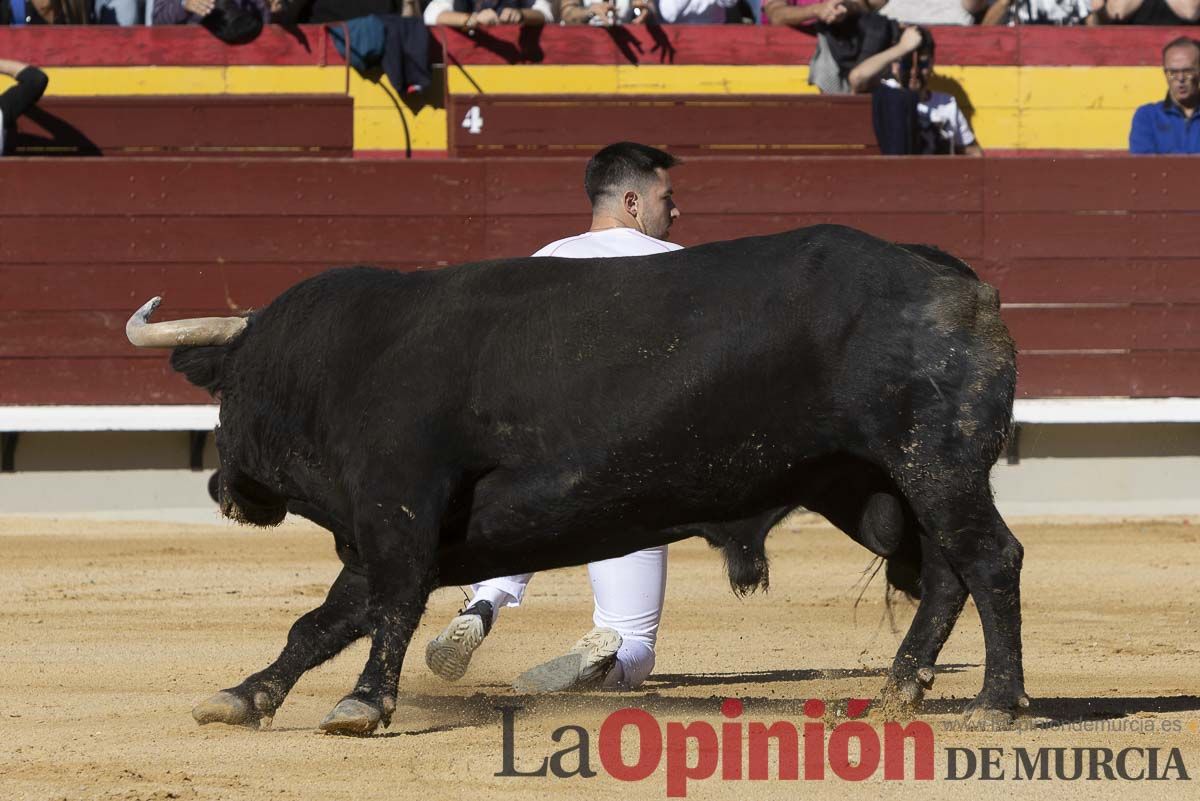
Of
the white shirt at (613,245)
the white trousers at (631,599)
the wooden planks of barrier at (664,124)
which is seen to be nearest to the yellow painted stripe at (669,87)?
the wooden planks of barrier at (664,124)

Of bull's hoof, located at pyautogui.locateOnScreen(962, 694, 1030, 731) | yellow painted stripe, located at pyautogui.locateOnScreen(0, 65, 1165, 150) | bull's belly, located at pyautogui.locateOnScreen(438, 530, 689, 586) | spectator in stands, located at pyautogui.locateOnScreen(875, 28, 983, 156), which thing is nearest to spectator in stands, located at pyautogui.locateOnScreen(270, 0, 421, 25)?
yellow painted stripe, located at pyautogui.locateOnScreen(0, 65, 1165, 150)

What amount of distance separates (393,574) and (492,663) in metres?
1.27

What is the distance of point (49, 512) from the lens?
8.46 metres

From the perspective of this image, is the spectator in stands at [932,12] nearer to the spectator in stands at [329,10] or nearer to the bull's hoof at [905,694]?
the spectator in stands at [329,10]

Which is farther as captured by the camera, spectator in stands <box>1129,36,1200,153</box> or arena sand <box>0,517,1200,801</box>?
spectator in stands <box>1129,36,1200,153</box>

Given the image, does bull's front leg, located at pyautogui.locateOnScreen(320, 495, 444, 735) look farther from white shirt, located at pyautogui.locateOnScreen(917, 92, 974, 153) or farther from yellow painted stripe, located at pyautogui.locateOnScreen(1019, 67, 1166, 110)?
yellow painted stripe, located at pyautogui.locateOnScreen(1019, 67, 1166, 110)

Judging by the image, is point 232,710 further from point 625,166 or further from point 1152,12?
point 1152,12

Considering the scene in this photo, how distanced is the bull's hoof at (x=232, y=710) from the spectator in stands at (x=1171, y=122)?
6.01 meters

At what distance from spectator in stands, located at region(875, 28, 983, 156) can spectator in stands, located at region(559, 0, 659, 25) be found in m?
1.22

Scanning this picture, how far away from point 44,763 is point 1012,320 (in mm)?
6050

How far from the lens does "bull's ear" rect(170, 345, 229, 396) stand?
4195 millimetres

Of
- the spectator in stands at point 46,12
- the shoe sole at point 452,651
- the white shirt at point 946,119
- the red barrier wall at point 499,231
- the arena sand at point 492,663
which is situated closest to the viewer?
the arena sand at point 492,663

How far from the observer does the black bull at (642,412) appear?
3.79 meters

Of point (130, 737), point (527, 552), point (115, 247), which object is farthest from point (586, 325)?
point (115, 247)
